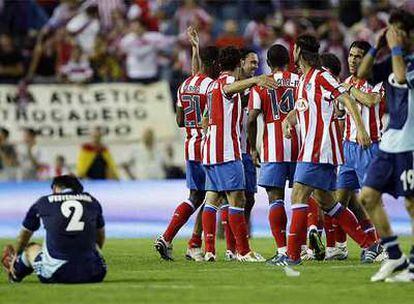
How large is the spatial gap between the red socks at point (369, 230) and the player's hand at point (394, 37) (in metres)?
4.08

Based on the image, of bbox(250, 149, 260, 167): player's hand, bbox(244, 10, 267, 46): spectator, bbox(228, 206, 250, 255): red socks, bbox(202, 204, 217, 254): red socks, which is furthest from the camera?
bbox(244, 10, 267, 46): spectator

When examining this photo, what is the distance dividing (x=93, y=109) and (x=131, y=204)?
2.81m

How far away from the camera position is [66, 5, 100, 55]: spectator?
27891 mm

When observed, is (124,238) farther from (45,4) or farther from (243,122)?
(45,4)

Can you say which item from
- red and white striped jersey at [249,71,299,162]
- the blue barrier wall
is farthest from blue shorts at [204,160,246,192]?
the blue barrier wall

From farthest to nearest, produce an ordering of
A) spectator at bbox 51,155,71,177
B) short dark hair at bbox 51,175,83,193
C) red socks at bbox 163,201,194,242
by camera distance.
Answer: spectator at bbox 51,155,71,177 < red socks at bbox 163,201,194,242 < short dark hair at bbox 51,175,83,193

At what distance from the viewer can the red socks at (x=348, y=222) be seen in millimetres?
15961

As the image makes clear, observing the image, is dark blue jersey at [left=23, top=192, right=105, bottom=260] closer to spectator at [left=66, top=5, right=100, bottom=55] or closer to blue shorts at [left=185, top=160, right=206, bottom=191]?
blue shorts at [left=185, top=160, right=206, bottom=191]

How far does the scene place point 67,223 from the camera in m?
12.8

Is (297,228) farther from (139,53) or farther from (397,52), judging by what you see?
(139,53)

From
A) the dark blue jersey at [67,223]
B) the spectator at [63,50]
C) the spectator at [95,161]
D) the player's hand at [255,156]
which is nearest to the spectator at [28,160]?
the spectator at [95,161]

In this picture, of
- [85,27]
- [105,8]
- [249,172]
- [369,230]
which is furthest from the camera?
[105,8]

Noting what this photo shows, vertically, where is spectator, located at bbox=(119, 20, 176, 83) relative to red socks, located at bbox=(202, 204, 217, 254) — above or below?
above

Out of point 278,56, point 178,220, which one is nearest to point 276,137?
point 278,56
